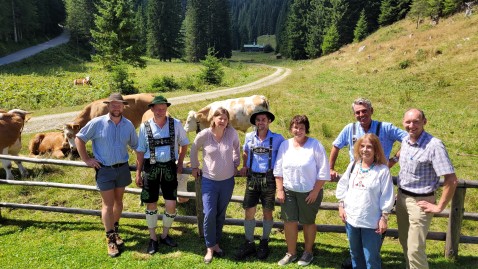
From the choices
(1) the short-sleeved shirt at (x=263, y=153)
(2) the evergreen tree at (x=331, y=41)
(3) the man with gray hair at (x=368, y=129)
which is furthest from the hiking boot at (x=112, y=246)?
(2) the evergreen tree at (x=331, y=41)

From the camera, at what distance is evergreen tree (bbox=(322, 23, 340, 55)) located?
2203 inches

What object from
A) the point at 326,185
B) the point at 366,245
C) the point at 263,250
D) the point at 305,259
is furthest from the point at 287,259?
the point at 326,185

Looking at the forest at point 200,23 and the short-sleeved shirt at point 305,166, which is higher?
the forest at point 200,23

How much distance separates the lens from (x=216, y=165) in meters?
4.95

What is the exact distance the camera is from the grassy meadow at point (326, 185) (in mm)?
5293

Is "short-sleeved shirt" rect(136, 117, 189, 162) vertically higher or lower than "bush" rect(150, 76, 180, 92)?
lower

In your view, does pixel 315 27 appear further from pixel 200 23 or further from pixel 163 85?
pixel 163 85

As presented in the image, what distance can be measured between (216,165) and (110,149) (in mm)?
1603

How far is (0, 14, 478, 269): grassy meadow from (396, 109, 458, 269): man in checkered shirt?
1.09 meters

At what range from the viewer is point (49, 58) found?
1848 inches

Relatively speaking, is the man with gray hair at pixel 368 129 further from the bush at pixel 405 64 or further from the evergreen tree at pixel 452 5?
the evergreen tree at pixel 452 5

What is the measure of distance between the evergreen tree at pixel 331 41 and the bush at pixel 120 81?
3948 cm

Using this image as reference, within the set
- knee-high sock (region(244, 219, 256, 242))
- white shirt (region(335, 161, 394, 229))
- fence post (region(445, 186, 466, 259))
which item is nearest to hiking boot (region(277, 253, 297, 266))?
knee-high sock (region(244, 219, 256, 242))

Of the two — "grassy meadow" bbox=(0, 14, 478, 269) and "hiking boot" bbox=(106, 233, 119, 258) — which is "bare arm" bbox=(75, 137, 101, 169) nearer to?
"hiking boot" bbox=(106, 233, 119, 258)
